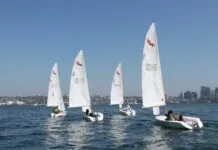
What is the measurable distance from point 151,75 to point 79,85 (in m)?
18.1

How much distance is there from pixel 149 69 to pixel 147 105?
3769 millimetres

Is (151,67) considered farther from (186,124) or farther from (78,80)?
(78,80)

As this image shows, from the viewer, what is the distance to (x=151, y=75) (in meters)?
41.0

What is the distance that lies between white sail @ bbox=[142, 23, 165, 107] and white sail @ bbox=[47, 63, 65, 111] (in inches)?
1331

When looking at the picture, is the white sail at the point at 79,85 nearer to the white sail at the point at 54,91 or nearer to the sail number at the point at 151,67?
the white sail at the point at 54,91

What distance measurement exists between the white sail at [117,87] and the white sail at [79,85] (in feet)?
66.6

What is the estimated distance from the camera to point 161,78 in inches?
1598

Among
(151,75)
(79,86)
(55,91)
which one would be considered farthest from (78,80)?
(55,91)

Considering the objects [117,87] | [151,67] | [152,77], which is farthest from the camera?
[117,87]

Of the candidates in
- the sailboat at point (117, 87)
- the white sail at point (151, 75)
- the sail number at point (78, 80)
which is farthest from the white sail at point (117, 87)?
the white sail at point (151, 75)

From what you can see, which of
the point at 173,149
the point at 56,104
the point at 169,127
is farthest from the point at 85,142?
the point at 56,104

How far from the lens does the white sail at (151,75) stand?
131ft

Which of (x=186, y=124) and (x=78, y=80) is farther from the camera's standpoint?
(x=78, y=80)

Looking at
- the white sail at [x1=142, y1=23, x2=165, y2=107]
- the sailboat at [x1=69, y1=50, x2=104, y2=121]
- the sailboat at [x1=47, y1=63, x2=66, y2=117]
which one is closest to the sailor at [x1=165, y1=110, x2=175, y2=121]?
the white sail at [x1=142, y1=23, x2=165, y2=107]
